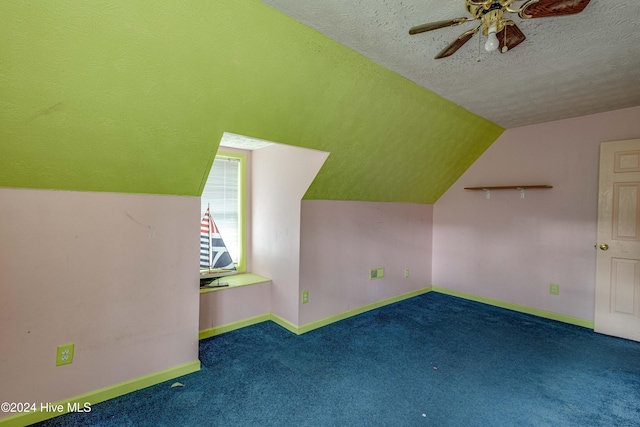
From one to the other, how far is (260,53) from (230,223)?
2.27m

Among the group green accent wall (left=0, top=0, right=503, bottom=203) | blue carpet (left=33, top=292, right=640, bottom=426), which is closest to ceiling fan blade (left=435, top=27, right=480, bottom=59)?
green accent wall (left=0, top=0, right=503, bottom=203)

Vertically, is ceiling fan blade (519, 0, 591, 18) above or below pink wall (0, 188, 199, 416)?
above

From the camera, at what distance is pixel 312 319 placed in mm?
3121

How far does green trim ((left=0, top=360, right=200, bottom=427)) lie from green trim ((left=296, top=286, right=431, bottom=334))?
1124mm

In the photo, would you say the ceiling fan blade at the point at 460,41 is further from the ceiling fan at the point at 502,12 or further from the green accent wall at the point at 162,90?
the green accent wall at the point at 162,90

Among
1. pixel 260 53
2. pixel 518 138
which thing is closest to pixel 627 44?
pixel 518 138

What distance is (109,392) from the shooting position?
198cm

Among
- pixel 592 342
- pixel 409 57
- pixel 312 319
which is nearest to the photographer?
pixel 409 57

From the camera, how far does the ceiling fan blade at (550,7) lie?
1.28 meters

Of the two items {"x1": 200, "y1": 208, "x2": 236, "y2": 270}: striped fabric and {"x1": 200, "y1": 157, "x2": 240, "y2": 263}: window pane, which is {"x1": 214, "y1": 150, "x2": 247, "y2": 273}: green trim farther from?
{"x1": 200, "y1": 208, "x2": 236, "y2": 270}: striped fabric

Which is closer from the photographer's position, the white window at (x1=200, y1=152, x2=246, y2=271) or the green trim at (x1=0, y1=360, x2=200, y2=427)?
the green trim at (x1=0, y1=360, x2=200, y2=427)

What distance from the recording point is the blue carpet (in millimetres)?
1843

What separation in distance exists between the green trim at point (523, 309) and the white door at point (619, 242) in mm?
166

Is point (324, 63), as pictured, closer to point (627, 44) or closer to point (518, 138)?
point (627, 44)
